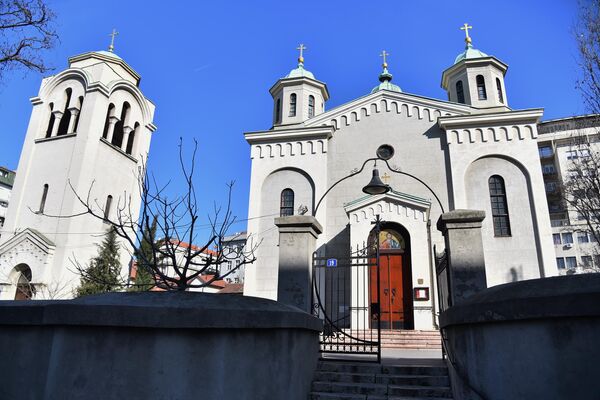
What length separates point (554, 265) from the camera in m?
14.3

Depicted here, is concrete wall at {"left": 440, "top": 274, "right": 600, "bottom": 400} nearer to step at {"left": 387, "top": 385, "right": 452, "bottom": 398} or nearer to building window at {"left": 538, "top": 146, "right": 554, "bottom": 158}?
step at {"left": 387, "top": 385, "right": 452, "bottom": 398}

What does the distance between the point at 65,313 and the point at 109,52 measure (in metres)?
29.3


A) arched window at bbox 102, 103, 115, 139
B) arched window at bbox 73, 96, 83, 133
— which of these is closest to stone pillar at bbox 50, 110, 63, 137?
arched window at bbox 73, 96, 83, 133

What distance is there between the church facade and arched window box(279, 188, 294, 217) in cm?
5

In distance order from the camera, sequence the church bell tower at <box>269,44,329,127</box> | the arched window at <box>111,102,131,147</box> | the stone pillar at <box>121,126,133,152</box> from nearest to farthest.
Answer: the church bell tower at <box>269,44,329,127</box>
the stone pillar at <box>121,126,133,152</box>
the arched window at <box>111,102,131,147</box>

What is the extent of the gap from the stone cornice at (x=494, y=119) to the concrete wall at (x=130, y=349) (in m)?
15.0

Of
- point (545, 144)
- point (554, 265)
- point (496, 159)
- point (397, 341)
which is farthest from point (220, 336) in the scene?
point (545, 144)

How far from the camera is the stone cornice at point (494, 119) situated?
1627 cm

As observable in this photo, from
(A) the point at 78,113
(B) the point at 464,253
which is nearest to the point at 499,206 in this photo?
(B) the point at 464,253

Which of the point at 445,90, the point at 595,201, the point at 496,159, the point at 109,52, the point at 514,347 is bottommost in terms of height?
the point at 514,347

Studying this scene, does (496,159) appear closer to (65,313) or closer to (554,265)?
(554,265)

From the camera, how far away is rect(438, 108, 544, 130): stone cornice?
16.3 meters

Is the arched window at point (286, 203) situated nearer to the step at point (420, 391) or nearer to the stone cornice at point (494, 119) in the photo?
the stone cornice at point (494, 119)

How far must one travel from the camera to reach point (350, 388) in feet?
19.5
